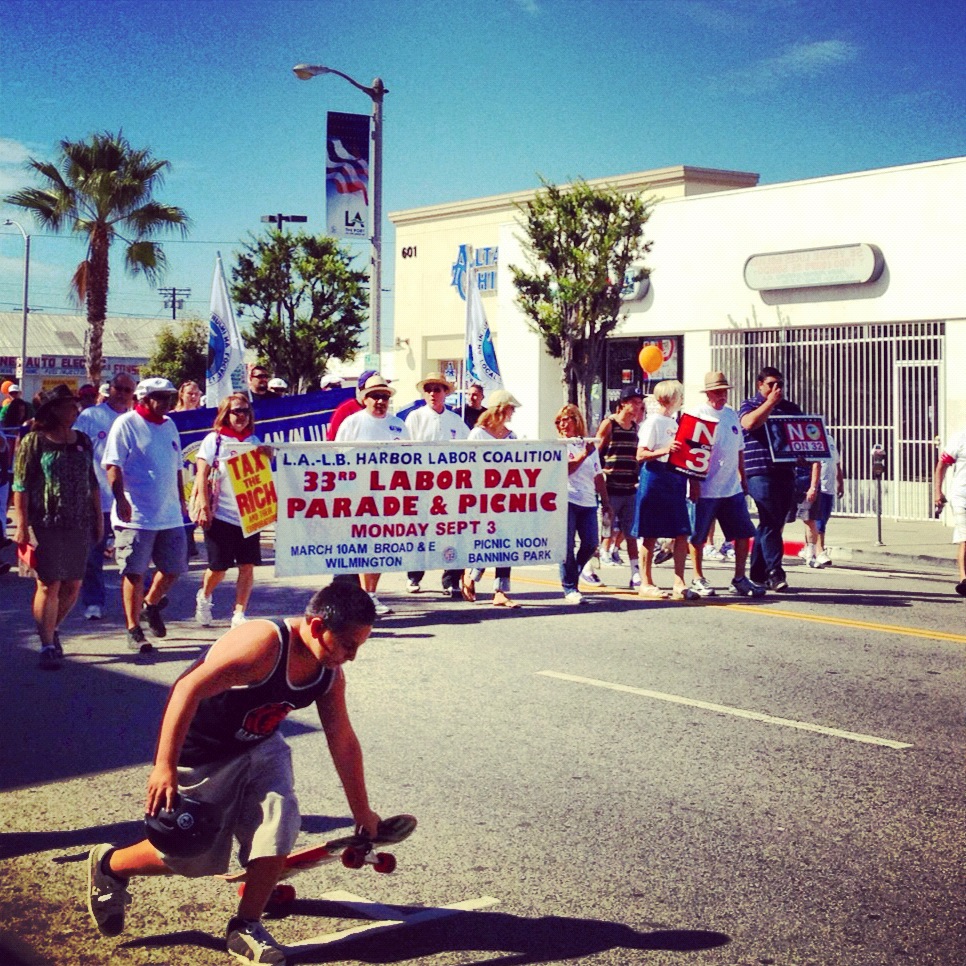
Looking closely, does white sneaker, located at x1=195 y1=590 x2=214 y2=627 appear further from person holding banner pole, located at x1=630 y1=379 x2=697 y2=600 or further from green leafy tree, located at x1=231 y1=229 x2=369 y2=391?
green leafy tree, located at x1=231 y1=229 x2=369 y2=391

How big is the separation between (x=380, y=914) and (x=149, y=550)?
5558 millimetres

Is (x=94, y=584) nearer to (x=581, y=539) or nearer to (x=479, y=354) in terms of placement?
(x=581, y=539)

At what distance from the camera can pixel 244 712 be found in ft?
14.2

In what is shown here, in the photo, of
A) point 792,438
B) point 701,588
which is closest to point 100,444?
point 701,588

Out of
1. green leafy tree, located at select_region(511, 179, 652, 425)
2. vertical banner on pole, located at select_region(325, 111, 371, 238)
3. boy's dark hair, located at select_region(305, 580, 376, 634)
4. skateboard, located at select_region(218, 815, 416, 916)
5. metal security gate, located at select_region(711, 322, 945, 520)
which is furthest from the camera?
green leafy tree, located at select_region(511, 179, 652, 425)

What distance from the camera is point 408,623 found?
10992mm

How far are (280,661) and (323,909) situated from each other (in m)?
1.12

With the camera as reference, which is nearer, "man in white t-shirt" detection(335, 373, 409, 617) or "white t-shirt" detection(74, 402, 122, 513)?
"man in white t-shirt" detection(335, 373, 409, 617)

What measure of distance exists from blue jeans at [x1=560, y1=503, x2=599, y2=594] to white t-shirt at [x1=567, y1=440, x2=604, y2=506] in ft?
0.21

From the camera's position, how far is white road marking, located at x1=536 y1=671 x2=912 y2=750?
23.2 ft

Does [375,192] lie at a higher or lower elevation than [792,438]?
higher

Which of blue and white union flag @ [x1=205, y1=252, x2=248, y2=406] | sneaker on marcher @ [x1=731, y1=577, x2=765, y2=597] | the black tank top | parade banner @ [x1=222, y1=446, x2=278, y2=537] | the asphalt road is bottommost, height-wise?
the asphalt road

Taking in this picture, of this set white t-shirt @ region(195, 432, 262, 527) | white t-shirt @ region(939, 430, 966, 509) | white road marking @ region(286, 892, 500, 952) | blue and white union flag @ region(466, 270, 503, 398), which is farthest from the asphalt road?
blue and white union flag @ region(466, 270, 503, 398)

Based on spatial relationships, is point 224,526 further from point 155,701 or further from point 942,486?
point 942,486
